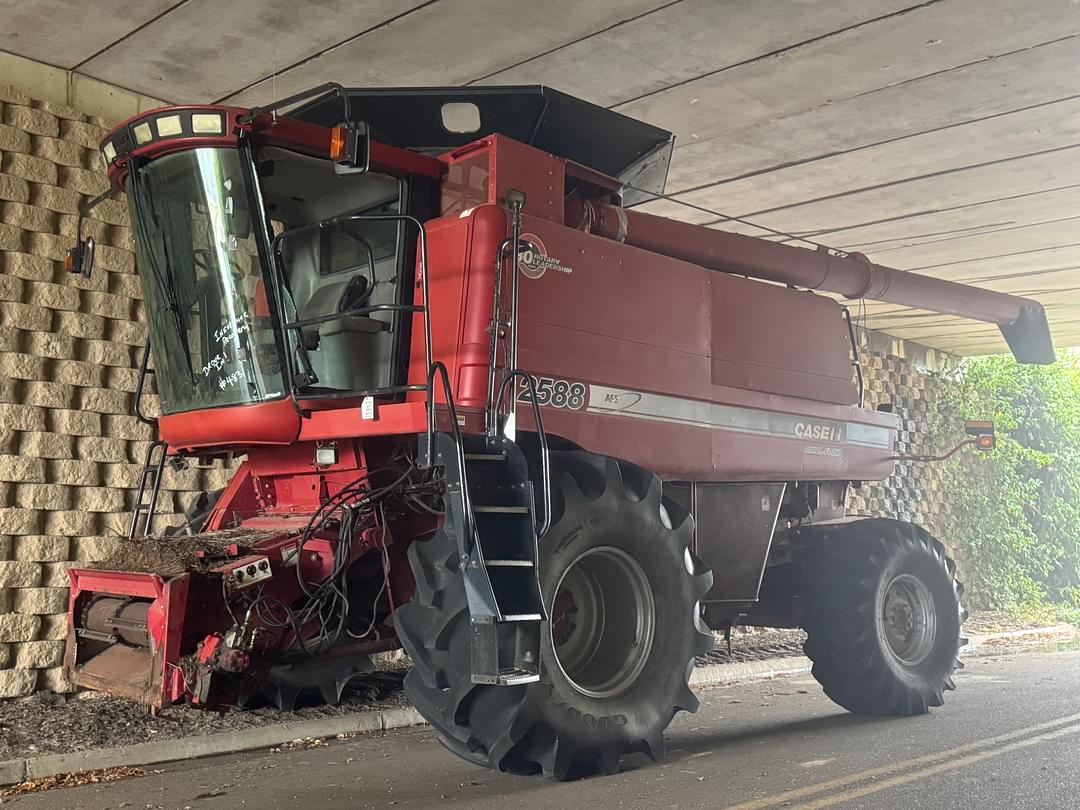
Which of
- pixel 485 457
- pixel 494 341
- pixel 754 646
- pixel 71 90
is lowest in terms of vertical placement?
pixel 754 646

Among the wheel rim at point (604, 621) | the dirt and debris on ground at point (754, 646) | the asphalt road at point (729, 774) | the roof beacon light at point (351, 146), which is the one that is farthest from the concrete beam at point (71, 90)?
the dirt and debris on ground at point (754, 646)

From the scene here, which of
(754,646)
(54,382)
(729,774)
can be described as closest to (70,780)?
(54,382)

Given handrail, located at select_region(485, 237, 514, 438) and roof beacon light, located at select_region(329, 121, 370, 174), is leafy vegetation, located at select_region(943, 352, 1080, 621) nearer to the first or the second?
handrail, located at select_region(485, 237, 514, 438)

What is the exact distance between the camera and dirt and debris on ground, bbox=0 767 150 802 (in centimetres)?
569

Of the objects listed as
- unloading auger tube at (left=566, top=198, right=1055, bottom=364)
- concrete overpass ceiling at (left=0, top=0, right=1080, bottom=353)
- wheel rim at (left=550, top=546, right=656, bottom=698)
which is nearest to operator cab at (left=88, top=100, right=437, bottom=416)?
unloading auger tube at (left=566, top=198, right=1055, bottom=364)

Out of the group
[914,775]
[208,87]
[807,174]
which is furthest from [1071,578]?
[208,87]

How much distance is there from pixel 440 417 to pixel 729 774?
2.51m

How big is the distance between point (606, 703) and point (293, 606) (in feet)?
5.94

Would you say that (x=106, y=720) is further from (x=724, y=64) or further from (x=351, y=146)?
(x=724, y=64)

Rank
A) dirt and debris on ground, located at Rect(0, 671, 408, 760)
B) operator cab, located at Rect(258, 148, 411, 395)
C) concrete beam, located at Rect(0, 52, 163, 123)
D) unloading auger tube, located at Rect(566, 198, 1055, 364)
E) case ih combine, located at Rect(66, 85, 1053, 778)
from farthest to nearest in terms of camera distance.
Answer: concrete beam, located at Rect(0, 52, 163, 123) < unloading auger tube, located at Rect(566, 198, 1055, 364) < dirt and debris on ground, located at Rect(0, 671, 408, 760) < operator cab, located at Rect(258, 148, 411, 395) < case ih combine, located at Rect(66, 85, 1053, 778)

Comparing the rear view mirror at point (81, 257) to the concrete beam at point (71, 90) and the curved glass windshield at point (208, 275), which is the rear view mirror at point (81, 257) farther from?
the concrete beam at point (71, 90)

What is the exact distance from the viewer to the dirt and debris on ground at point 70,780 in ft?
18.7

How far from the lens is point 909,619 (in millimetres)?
8422

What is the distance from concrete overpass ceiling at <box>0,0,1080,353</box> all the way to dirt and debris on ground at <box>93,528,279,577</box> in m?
3.61
